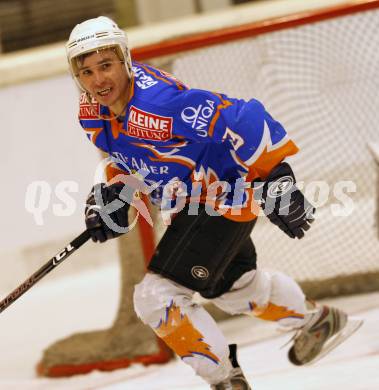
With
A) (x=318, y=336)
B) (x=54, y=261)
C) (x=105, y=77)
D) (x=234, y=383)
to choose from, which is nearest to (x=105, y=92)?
(x=105, y=77)

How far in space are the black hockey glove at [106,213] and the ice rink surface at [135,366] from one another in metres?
0.77

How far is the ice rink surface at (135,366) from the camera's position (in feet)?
9.74

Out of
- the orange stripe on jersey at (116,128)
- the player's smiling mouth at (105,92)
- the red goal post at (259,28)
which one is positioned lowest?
the orange stripe on jersey at (116,128)

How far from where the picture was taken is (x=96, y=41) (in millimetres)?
2354

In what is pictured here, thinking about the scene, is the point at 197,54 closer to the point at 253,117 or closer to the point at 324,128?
the point at 324,128

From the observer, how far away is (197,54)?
3.45 metres

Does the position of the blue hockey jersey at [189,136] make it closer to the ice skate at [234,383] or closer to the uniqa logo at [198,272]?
the uniqa logo at [198,272]

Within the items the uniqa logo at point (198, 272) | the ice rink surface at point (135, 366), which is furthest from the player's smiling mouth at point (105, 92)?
the ice rink surface at point (135, 366)

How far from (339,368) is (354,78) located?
122cm

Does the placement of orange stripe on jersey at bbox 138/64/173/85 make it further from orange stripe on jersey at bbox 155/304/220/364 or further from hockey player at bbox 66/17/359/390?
orange stripe on jersey at bbox 155/304/220/364

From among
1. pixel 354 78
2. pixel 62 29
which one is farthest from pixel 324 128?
pixel 62 29

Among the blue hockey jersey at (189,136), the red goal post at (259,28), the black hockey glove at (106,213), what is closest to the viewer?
the blue hockey jersey at (189,136)

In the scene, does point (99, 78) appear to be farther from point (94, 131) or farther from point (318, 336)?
point (318, 336)

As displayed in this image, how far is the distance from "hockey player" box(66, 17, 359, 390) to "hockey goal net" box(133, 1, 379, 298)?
96 centimetres
